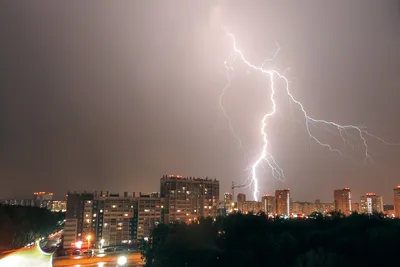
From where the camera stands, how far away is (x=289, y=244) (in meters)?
10.6

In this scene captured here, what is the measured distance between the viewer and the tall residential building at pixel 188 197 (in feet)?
145

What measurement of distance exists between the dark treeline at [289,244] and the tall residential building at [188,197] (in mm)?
28109

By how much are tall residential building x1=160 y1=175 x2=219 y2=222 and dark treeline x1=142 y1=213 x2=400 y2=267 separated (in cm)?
2811

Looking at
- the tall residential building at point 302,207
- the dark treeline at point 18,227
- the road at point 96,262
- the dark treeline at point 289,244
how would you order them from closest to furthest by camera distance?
1. the dark treeline at point 289,244
2. the road at point 96,262
3. the dark treeline at point 18,227
4. the tall residential building at point 302,207

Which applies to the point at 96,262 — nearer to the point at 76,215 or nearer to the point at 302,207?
the point at 76,215

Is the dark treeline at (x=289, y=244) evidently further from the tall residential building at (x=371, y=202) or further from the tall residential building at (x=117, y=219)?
the tall residential building at (x=371, y=202)

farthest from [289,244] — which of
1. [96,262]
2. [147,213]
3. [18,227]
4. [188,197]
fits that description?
[188,197]

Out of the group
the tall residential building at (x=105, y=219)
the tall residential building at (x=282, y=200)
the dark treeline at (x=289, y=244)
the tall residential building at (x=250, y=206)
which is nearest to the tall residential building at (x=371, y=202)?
the tall residential building at (x=282, y=200)


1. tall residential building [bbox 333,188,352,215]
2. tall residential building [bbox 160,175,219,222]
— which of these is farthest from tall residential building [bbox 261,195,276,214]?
tall residential building [bbox 160,175,219,222]

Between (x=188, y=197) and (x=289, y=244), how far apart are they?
117ft

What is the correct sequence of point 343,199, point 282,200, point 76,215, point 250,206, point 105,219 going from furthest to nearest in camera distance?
1. point 250,206
2. point 282,200
3. point 343,199
4. point 105,219
5. point 76,215

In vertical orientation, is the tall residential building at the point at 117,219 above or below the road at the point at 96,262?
above

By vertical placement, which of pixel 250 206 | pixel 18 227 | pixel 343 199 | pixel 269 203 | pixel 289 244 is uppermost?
pixel 343 199

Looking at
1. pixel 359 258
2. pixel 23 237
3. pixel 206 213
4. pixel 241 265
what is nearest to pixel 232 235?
pixel 241 265
